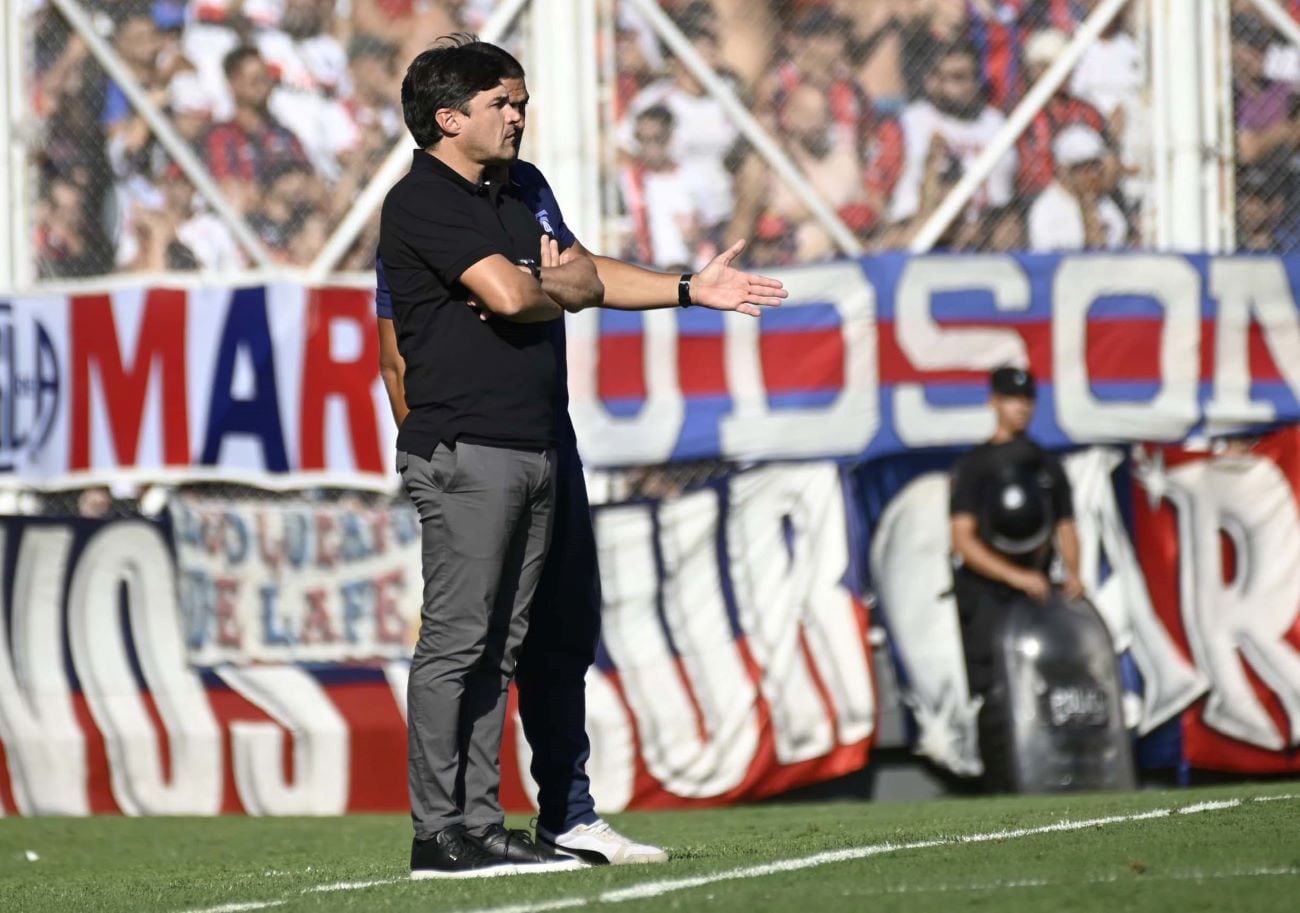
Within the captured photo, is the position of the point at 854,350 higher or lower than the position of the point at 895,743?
higher

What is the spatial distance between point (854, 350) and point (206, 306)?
10.9 ft

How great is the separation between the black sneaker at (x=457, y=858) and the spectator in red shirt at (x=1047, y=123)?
721 cm

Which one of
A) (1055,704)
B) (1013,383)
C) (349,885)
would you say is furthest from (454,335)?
(1013,383)

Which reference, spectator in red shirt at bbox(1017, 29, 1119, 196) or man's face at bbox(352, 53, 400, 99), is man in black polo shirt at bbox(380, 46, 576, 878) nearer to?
man's face at bbox(352, 53, 400, 99)

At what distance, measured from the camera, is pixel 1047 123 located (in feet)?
38.7

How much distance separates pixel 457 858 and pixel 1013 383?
5280 millimetres

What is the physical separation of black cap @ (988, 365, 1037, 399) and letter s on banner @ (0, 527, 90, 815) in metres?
4.36

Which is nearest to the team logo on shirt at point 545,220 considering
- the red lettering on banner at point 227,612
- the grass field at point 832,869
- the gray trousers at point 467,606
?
the gray trousers at point 467,606

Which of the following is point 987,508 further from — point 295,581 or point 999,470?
point 295,581

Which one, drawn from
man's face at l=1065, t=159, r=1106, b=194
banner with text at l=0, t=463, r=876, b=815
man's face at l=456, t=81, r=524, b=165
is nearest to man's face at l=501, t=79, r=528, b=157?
man's face at l=456, t=81, r=524, b=165

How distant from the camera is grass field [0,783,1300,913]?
4.56m

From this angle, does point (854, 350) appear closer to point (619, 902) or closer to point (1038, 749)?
point (1038, 749)

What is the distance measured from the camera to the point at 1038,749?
9.48 metres

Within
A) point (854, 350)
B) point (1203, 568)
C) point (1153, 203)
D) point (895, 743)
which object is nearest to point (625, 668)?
point (895, 743)
